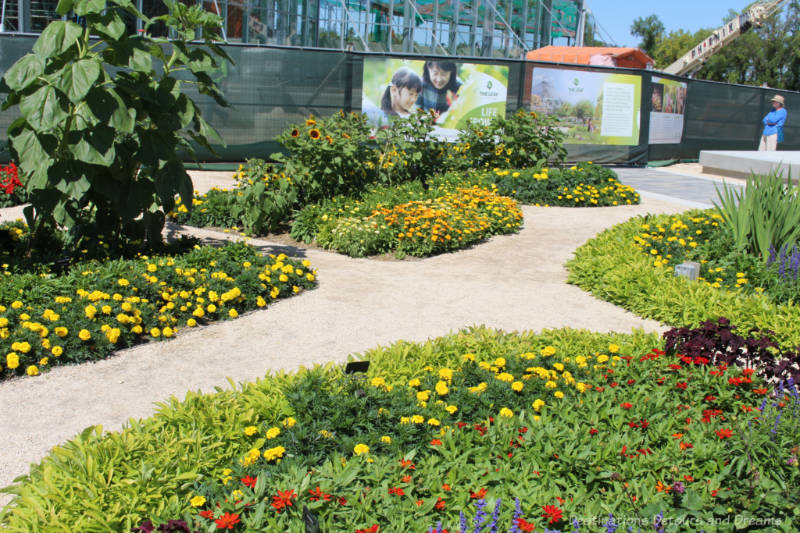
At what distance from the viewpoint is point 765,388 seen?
3785 millimetres

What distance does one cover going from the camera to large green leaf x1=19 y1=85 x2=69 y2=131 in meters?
4.93

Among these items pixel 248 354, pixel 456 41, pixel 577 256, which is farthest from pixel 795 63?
pixel 248 354

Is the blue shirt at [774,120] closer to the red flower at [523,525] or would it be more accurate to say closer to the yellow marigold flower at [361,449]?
the yellow marigold flower at [361,449]

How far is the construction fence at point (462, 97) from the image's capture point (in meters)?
13.0

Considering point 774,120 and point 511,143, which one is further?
point 774,120

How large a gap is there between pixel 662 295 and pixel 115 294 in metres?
4.23

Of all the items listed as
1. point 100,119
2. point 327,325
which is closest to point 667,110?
point 327,325

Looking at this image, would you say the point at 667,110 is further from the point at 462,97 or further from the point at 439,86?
the point at 439,86

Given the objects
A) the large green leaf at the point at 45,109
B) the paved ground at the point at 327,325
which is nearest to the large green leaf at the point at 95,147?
the large green leaf at the point at 45,109

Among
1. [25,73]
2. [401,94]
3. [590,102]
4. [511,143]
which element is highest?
[590,102]

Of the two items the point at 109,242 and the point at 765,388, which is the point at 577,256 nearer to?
the point at 765,388

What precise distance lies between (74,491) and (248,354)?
83.5 inches

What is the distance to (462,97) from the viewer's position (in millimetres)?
14234

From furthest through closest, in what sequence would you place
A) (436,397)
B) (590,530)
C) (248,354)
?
(248,354) → (436,397) → (590,530)
